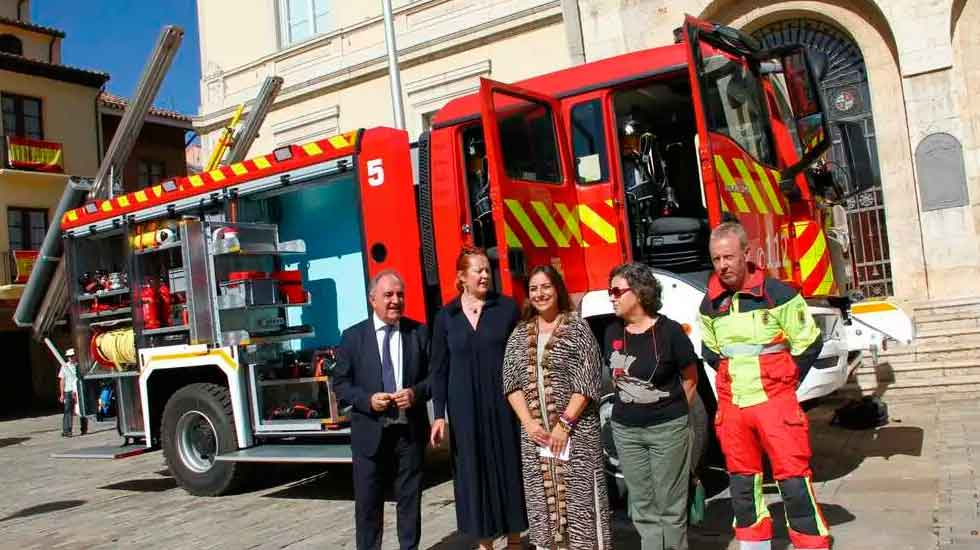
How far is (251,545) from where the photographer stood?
5781 millimetres

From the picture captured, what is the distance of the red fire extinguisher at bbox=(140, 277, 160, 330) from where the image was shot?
791 centimetres

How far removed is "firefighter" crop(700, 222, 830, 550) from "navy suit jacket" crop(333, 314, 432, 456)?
5.32ft

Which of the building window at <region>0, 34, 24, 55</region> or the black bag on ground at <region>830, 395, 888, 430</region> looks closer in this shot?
the black bag on ground at <region>830, 395, 888, 430</region>

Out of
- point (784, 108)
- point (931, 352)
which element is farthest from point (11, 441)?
point (931, 352)

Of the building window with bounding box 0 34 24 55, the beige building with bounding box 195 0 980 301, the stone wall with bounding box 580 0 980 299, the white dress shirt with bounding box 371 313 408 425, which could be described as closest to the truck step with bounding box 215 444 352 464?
the white dress shirt with bounding box 371 313 408 425

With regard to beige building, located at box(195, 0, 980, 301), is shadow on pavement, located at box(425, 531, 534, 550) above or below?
below

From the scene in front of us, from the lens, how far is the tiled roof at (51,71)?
79.4ft

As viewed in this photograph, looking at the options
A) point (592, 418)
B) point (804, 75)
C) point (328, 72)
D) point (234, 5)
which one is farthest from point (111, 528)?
point (234, 5)

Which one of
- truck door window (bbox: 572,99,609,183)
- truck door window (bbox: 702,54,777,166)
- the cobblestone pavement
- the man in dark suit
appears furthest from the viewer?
truck door window (bbox: 572,99,609,183)

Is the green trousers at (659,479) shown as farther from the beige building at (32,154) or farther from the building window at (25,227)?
the building window at (25,227)

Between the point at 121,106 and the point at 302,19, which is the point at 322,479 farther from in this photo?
the point at 121,106

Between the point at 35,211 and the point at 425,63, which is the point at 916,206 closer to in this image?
the point at 425,63

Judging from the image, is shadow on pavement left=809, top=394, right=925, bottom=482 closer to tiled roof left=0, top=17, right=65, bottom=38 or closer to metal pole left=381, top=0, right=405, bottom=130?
metal pole left=381, top=0, right=405, bottom=130

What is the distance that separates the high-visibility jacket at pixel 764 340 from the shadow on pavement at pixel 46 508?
22.0ft
